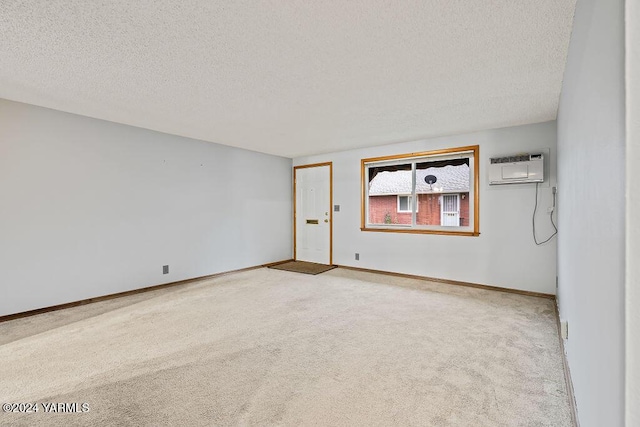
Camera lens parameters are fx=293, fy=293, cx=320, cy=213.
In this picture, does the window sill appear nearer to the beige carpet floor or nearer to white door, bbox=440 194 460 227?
white door, bbox=440 194 460 227

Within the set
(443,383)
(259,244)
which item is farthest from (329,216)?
(443,383)

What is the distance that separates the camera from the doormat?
18.1ft

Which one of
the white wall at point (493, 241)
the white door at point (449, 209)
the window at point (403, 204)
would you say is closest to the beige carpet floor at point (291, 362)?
the white wall at point (493, 241)

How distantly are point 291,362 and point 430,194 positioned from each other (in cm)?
393

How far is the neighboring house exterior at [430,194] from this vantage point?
4.82 meters

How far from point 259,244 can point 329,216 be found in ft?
5.08

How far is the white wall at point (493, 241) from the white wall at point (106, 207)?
2.84 metres

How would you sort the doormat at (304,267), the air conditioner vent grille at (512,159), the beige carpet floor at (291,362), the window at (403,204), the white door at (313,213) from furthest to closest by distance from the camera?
the window at (403,204)
the white door at (313,213)
the doormat at (304,267)
the air conditioner vent grille at (512,159)
the beige carpet floor at (291,362)

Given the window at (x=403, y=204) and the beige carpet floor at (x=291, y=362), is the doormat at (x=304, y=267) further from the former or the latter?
the window at (x=403, y=204)

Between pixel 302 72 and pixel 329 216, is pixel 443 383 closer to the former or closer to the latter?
pixel 302 72
